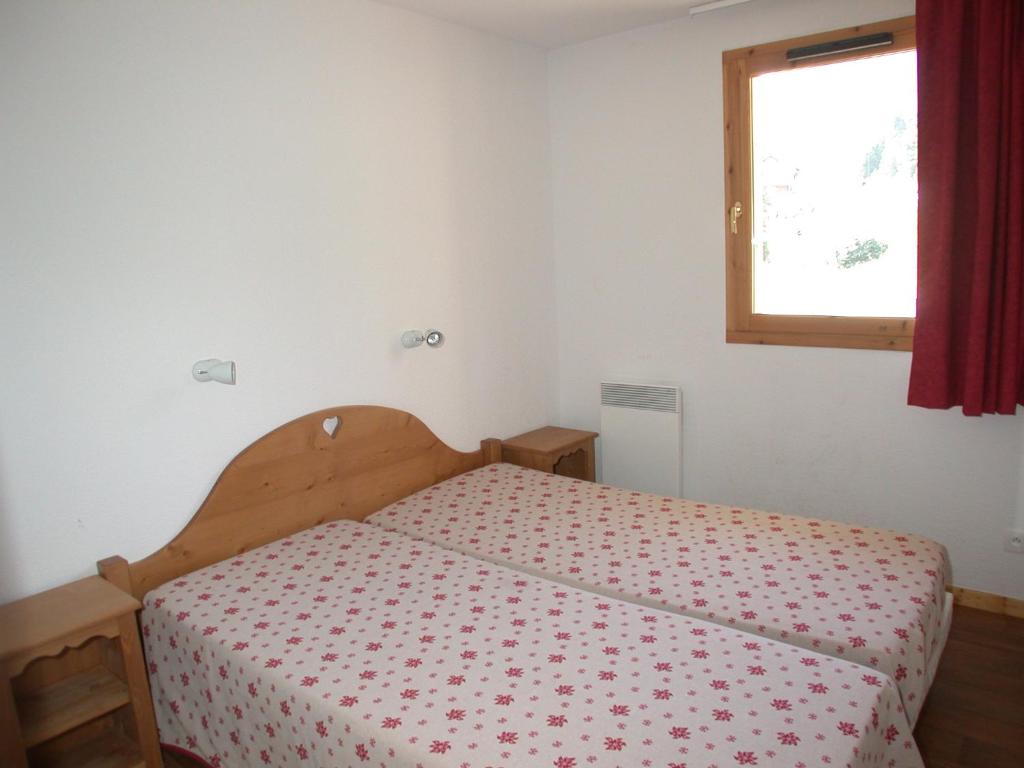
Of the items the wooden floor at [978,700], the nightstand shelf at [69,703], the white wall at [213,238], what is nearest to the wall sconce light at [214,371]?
the white wall at [213,238]

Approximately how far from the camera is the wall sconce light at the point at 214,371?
2.34 m

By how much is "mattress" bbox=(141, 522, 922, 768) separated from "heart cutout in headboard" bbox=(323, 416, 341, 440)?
58 centimetres

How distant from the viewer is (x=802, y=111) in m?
3.13

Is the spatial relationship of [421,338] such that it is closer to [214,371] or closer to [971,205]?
[214,371]

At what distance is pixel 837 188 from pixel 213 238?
7.79ft

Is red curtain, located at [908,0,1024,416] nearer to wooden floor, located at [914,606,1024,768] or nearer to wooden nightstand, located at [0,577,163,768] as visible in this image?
wooden floor, located at [914,606,1024,768]

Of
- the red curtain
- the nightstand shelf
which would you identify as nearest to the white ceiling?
the red curtain

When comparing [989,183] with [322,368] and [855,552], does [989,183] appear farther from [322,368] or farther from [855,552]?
[322,368]

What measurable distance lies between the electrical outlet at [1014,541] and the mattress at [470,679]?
1461 mm

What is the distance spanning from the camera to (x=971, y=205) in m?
2.70

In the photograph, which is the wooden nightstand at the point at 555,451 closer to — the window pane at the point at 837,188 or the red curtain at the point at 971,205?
the window pane at the point at 837,188

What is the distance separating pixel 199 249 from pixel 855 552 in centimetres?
230

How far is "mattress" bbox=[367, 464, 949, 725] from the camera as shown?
201 cm

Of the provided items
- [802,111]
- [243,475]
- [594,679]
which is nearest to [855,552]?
[594,679]
